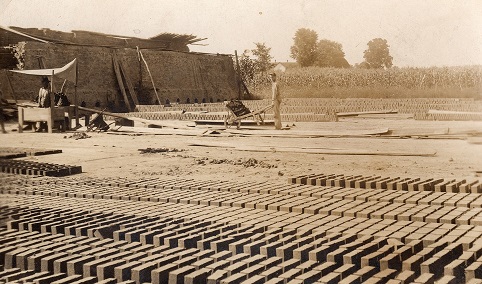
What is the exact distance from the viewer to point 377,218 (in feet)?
15.9

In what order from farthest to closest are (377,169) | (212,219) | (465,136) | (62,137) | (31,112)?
1. (31,112)
2. (62,137)
3. (465,136)
4. (377,169)
5. (212,219)

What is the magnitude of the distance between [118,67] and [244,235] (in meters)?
22.5

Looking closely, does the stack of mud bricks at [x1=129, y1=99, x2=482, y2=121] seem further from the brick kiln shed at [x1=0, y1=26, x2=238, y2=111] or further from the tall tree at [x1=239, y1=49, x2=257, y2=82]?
the tall tree at [x1=239, y1=49, x2=257, y2=82]

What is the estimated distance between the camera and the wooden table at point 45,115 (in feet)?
54.2

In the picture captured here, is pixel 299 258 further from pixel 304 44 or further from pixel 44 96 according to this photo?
pixel 44 96

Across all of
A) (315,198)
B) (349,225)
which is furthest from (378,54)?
(349,225)

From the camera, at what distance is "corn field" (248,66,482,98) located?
20.2 m

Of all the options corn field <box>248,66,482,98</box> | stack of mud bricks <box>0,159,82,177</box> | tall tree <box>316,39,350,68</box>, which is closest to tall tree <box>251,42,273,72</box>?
tall tree <box>316,39,350,68</box>

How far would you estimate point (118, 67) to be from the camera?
84.6 feet

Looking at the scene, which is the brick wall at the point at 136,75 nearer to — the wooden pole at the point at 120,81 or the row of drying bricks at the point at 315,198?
the wooden pole at the point at 120,81

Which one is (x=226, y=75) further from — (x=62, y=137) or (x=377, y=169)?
(x=377, y=169)

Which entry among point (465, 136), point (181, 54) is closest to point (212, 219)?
point (465, 136)

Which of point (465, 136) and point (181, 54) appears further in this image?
point (181, 54)

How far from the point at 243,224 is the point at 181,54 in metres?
24.9
